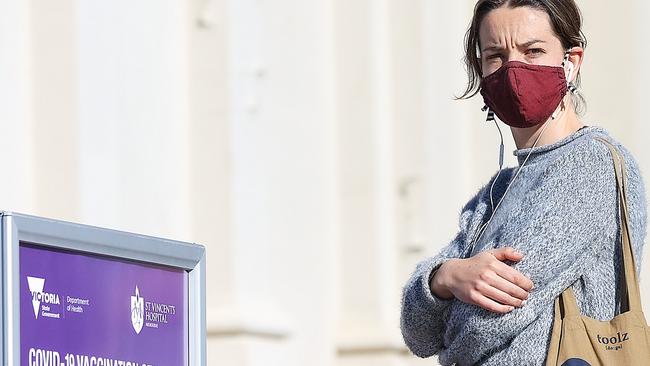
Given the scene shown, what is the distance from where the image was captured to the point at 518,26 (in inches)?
142

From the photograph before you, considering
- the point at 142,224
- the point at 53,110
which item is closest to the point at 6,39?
the point at 53,110

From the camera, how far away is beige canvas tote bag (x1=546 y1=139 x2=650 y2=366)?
131 inches

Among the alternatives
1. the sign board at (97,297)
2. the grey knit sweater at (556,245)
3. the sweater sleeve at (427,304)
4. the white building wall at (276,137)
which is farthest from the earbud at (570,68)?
the white building wall at (276,137)

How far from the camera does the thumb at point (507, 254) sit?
344cm

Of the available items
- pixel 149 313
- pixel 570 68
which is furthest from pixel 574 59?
pixel 149 313

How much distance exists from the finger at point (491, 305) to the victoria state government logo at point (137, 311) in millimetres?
672

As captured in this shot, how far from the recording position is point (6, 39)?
1067 centimetres

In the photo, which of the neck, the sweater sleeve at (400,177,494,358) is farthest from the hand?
the neck

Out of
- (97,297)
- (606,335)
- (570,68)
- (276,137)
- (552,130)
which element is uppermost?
(276,137)

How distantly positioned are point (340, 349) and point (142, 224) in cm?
307

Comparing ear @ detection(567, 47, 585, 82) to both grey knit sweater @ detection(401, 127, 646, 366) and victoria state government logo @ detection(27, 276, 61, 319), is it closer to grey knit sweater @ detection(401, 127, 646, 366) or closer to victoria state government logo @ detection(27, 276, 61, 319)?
grey knit sweater @ detection(401, 127, 646, 366)

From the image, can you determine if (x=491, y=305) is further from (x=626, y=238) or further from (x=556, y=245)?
(x=626, y=238)

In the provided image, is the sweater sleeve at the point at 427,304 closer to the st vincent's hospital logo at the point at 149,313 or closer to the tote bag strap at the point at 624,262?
the tote bag strap at the point at 624,262

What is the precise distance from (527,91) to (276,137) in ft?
31.6
